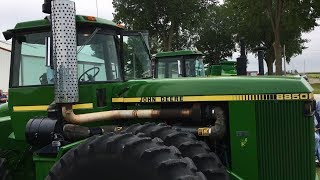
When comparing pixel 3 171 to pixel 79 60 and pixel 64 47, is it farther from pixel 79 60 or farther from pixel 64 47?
pixel 64 47

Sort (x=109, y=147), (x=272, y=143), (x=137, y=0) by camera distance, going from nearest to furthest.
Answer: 1. (x=109, y=147)
2. (x=272, y=143)
3. (x=137, y=0)

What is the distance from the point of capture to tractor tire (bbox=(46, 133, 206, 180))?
164 inches

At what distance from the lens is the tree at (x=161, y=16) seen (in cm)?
3431

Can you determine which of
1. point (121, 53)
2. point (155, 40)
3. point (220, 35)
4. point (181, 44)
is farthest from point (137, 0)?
point (121, 53)

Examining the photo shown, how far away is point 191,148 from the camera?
4.73 metres

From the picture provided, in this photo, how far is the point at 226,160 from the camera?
17.4 ft

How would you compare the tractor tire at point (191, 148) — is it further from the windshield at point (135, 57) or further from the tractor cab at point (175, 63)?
the tractor cab at point (175, 63)

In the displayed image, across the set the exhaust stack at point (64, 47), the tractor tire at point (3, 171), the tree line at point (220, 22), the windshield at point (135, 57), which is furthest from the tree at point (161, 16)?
the exhaust stack at point (64, 47)

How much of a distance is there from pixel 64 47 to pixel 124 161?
1389 millimetres

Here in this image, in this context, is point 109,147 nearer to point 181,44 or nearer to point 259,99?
point 259,99

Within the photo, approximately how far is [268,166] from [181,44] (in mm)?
42081

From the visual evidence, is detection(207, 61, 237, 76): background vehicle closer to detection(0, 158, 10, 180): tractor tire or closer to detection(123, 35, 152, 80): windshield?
detection(123, 35, 152, 80): windshield

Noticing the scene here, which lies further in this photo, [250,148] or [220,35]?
[220,35]

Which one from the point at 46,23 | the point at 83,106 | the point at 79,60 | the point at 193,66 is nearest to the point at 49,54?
the point at 79,60
